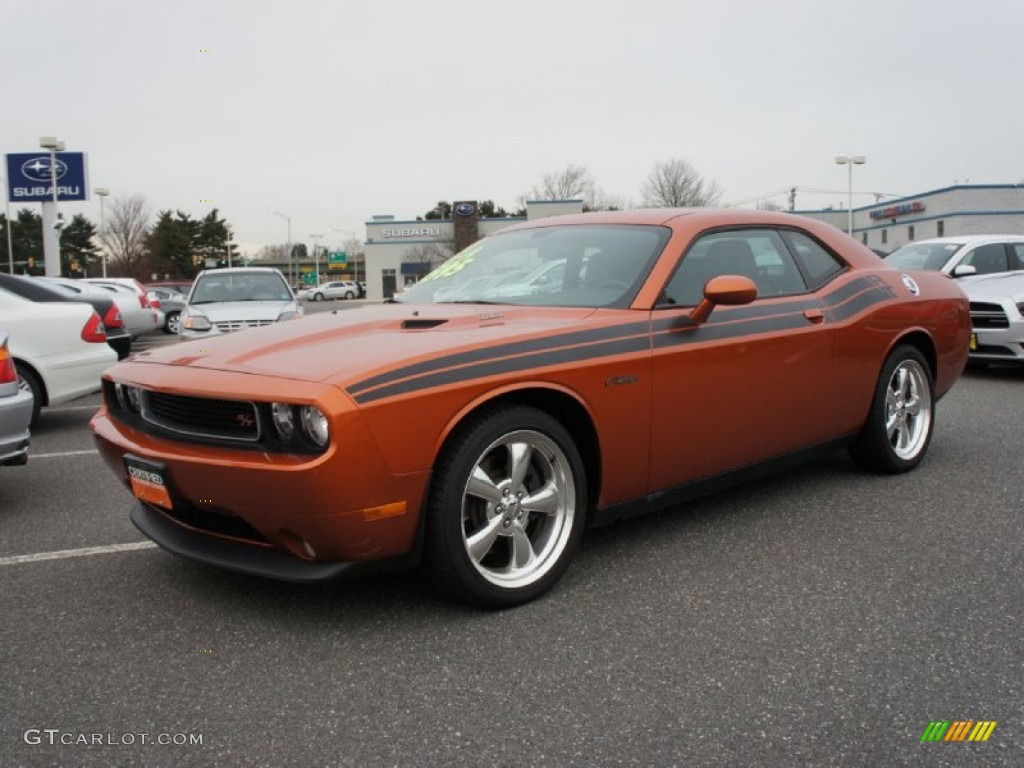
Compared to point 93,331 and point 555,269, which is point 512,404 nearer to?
point 555,269

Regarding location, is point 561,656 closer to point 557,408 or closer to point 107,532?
point 557,408

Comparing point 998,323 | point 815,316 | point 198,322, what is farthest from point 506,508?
point 998,323

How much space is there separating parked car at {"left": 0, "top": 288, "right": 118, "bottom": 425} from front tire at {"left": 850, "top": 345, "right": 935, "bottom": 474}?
5955mm

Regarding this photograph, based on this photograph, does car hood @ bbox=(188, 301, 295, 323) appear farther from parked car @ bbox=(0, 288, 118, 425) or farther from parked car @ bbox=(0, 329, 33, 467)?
parked car @ bbox=(0, 329, 33, 467)

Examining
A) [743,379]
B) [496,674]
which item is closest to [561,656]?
[496,674]

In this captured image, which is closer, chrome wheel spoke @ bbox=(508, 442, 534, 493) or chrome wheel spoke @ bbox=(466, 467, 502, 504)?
chrome wheel spoke @ bbox=(466, 467, 502, 504)

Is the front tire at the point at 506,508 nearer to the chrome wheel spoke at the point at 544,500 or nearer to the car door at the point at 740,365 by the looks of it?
the chrome wheel spoke at the point at 544,500

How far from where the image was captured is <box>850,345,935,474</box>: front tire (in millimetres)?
4680

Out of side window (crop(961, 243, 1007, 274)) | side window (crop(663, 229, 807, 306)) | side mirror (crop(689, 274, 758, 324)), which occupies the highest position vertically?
side window (crop(961, 243, 1007, 274))

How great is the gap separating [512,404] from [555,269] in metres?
1.07

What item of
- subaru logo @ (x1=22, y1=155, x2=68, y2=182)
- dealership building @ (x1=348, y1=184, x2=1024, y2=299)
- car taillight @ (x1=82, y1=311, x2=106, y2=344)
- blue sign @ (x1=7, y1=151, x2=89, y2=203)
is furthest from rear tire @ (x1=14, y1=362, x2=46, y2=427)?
dealership building @ (x1=348, y1=184, x2=1024, y2=299)

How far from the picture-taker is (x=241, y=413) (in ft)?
9.23

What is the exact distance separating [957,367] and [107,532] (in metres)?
4.86

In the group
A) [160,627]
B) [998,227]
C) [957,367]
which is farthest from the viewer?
[998,227]
